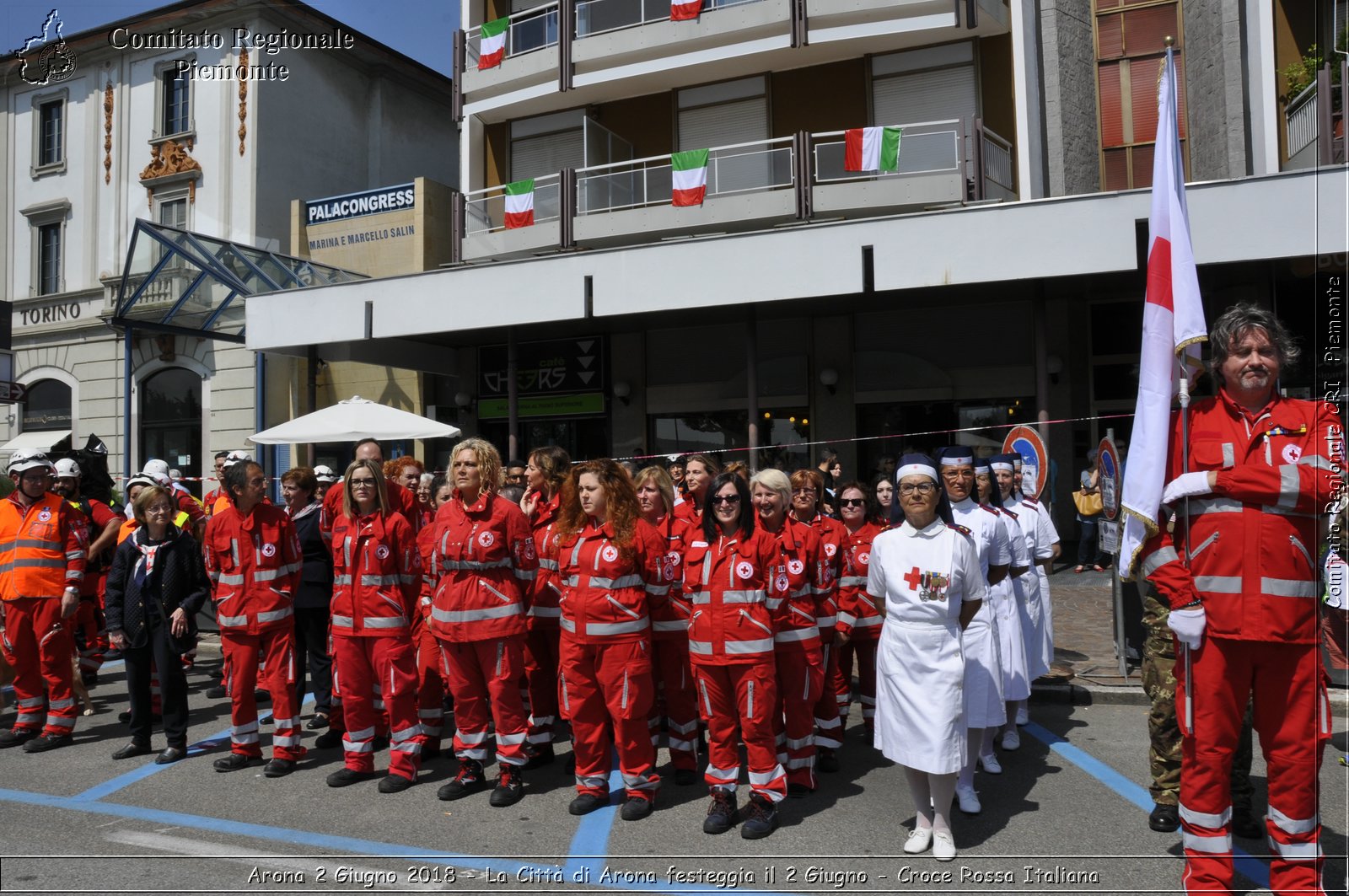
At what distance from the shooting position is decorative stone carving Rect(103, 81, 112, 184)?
2419 centimetres

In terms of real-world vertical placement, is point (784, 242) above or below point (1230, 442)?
above

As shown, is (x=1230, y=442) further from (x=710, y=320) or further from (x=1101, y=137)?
(x=1101, y=137)

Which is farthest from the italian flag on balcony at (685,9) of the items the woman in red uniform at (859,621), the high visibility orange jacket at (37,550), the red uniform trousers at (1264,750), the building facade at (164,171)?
the red uniform trousers at (1264,750)

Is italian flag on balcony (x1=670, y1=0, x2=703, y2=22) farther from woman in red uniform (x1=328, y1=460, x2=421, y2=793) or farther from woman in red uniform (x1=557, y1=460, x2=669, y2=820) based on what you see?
woman in red uniform (x1=557, y1=460, x2=669, y2=820)

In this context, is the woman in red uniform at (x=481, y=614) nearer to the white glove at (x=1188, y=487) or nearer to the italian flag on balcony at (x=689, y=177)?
the white glove at (x=1188, y=487)

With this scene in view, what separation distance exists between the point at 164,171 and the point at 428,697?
2192cm

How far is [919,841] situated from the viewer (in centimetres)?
452

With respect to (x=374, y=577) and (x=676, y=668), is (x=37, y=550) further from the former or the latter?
(x=676, y=668)

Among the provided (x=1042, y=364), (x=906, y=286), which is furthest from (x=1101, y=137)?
(x=906, y=286)

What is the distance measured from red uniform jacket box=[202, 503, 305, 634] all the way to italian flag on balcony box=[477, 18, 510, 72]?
48.4 ft

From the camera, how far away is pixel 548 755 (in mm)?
6254

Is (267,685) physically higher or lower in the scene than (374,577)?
lower

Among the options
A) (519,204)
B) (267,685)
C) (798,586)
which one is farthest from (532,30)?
(798,586)

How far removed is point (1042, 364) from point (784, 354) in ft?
15.8
